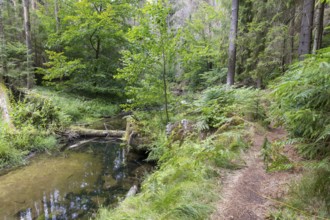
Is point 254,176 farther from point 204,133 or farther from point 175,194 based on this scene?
point 204,133

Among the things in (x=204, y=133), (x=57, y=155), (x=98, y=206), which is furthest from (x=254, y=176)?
(x=57, y=155)

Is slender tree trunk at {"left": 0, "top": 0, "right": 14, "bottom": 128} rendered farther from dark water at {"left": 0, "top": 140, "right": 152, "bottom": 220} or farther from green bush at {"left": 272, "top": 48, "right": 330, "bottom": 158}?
green bush at {"left": 272, "top": 48, "right": 330, "bottom": 158}

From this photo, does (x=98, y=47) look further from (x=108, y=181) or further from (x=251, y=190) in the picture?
(x=251, y=190)

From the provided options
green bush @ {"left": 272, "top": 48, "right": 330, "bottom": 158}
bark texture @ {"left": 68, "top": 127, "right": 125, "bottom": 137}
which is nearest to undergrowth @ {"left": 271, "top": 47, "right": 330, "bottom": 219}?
green bush @ {"left": 272, "top": 48, "right": 330, "bottom": 158}

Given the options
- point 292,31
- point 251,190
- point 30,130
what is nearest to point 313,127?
point 251,190

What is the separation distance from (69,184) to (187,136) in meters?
3.26

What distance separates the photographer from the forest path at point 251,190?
236 cm

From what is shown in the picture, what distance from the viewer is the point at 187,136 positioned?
19.2ft

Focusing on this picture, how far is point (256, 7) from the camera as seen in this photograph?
30.3ft

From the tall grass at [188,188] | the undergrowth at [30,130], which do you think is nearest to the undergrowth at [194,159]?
the tall grass at [188,188]

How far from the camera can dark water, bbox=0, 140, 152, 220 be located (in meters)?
4.59

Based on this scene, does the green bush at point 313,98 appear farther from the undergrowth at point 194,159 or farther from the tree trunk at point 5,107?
the tree trunk at point 5,107

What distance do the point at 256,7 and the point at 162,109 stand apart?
5868mm

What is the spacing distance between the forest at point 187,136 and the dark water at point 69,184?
1.2 inches
